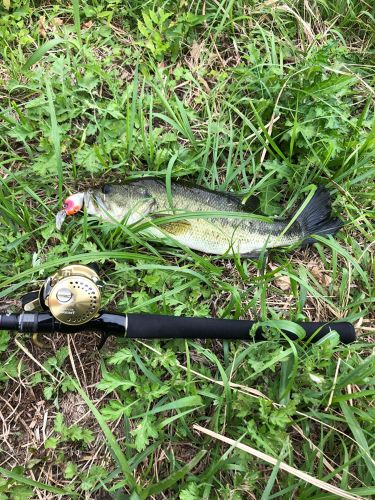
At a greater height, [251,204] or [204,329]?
[251,204]

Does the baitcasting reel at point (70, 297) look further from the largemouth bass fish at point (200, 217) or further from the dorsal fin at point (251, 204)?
the dorsal fin at point (251, 204)

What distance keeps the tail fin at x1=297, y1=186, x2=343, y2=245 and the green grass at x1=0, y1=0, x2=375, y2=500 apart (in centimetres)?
16

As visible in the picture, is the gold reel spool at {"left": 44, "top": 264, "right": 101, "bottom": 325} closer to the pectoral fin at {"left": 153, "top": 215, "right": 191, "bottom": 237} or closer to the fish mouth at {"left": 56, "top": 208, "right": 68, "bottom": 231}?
the fish mouth at {"left": 56, "top": 208, "right": 68, "bottom": 231}

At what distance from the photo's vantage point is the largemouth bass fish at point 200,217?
2.95m

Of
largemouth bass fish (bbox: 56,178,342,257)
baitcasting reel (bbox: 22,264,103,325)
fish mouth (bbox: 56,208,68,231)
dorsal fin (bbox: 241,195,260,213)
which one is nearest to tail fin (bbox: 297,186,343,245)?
largemouth bass fish (bbox: 56,178,342,257)

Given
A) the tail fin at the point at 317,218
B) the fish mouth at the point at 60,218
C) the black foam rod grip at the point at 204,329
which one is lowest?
the black foam rod grip at the point at 204,329

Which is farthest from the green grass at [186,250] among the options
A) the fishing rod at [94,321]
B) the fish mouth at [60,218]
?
the fishing rod at [94,321]

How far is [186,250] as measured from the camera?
2.91 metres

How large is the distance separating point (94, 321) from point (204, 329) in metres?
0.65

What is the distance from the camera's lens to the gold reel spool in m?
2.36

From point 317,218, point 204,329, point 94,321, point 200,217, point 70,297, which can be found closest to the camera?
point 70,297

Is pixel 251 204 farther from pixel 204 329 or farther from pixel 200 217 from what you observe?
pixel 204 329

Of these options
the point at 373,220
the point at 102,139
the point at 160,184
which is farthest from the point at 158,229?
the point at 373,220

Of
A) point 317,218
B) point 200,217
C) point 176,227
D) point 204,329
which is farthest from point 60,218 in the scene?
point 317,218
